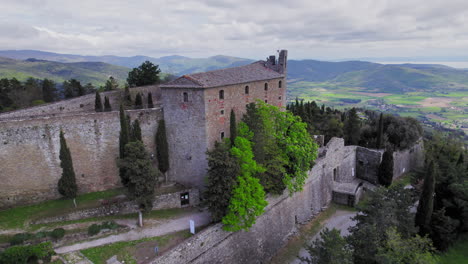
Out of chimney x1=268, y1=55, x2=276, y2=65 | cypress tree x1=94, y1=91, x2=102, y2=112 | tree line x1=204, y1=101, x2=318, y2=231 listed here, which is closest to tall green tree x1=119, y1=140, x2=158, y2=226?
tree line x1=204, y1=101, x2=318, y2=231

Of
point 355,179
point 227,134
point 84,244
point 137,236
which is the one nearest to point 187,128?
point 227,134

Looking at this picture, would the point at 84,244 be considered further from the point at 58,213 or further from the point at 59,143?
the point at 59,143

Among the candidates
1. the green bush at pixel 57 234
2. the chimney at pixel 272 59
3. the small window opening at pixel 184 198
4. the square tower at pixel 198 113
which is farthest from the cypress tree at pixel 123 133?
the chimney at pixel 272 59

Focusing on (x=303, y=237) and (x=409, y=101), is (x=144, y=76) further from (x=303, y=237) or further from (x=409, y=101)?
(x=409, y=101)

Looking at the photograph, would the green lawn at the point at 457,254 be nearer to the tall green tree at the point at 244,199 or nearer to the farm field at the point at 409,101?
the tall green tree at the point at 244,199

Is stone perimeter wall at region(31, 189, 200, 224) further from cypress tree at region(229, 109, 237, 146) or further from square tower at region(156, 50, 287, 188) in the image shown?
cypress tree at region(229, 109, 237, 146)

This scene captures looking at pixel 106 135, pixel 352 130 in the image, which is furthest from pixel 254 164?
pixel 352 130
